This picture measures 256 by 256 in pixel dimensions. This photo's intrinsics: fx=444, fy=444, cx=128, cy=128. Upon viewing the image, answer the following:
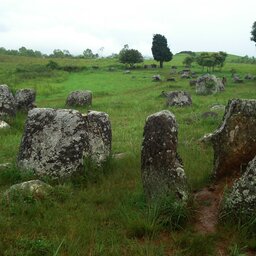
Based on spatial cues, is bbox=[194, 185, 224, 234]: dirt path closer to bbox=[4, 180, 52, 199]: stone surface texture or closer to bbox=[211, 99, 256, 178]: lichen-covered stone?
bbox=[211, 99, 256, 178]: lichen-covered stone

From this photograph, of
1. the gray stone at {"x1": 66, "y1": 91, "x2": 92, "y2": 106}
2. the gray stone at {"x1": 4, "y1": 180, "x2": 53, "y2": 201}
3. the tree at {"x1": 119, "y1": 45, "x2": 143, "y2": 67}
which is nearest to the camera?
the gray stone at {"x1": 4, "y1": 180, "x2": 53, "y2": 201}

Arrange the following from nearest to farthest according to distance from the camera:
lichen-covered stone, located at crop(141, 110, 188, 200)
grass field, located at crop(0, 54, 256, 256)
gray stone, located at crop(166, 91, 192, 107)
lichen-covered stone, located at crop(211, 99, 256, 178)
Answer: grass field, located at crop(0, 54, 256, 256) < lichen-covered stone, located at crop(141, 110, 188, 200) < lichen-covered stone, located at crop(211, 99, 256, 178) < gray stone, located at crop(166, 91, 192, 107)

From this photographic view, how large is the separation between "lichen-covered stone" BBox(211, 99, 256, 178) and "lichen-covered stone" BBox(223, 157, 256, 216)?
5.75 feet

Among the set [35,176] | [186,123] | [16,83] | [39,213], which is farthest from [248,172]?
[16,83]

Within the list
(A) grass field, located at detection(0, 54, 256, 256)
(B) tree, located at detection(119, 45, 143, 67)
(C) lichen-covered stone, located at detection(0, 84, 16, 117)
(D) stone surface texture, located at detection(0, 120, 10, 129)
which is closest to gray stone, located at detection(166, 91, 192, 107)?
(C) lichen-covered stone, located at detection(0, 84, 16, 117)

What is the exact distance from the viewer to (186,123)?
68.1 feet

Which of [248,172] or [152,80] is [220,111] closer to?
[248,172]

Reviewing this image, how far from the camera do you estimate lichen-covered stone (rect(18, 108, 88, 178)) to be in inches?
434

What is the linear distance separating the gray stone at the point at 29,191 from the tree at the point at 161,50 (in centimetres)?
8509

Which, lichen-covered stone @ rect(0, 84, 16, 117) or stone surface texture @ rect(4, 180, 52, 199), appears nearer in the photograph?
stone surface texture @ rect(4, 180, 52, 199)

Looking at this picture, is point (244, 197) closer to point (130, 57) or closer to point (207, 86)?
point (207, 86)

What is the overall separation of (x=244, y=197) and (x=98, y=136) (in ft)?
18.1

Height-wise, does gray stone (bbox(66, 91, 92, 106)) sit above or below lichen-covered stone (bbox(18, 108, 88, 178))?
below

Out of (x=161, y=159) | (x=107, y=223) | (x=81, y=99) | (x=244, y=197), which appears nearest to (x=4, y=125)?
(x=81, y=99)
